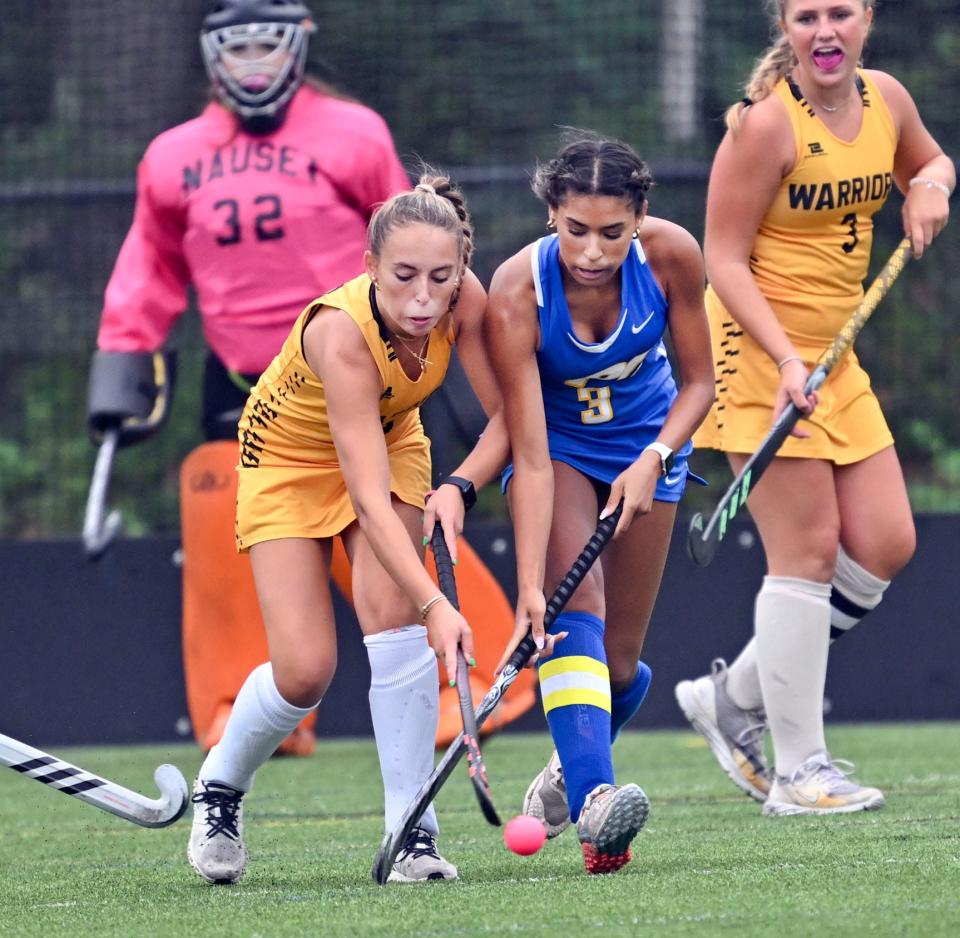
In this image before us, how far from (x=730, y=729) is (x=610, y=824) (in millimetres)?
1366

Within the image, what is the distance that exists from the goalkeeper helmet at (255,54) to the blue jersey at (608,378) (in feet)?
5.99

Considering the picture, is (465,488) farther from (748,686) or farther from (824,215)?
(748,686)

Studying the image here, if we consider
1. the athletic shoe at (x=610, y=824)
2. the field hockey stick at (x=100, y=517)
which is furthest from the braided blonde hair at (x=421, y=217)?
the field hockey stick at (x=100, y=517)

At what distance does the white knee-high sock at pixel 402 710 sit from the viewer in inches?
132

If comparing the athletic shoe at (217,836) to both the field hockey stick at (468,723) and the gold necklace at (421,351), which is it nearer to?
the field hockey stick at (468,723)

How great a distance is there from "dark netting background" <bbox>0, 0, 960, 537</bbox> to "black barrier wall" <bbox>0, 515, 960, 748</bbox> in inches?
19.5

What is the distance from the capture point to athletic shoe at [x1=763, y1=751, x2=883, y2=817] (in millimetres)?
4012

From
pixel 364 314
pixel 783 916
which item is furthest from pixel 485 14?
pixel 783 916

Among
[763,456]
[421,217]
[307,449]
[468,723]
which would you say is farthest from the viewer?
[763,456]

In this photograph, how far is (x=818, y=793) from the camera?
13.2ft

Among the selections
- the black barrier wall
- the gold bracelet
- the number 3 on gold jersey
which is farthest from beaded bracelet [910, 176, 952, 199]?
the black barrier wall

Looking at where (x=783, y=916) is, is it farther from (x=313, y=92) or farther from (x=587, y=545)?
(x=313, y=92)

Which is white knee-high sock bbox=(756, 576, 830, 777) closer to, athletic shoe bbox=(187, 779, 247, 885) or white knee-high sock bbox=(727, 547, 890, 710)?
white knee-high sock bbox=(727, 547, 890, 710)

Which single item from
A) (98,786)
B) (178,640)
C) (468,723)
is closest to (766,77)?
(468,723)
